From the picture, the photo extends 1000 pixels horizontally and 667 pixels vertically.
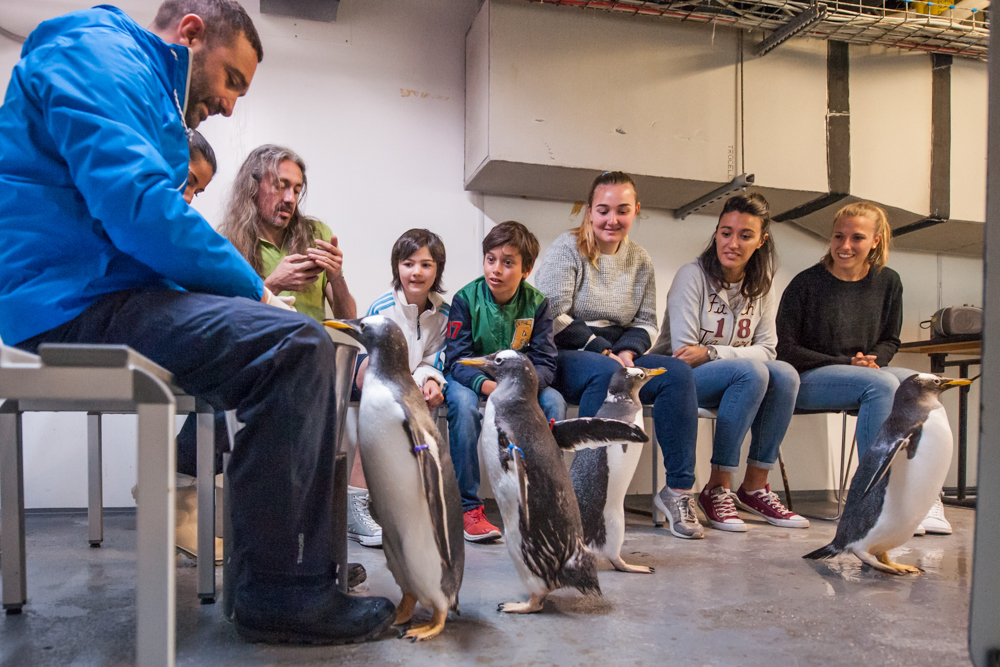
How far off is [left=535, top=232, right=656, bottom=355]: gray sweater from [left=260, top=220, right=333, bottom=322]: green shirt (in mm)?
867

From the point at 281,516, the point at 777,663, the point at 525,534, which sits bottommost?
the point at 777,663

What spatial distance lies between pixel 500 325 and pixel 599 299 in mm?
488

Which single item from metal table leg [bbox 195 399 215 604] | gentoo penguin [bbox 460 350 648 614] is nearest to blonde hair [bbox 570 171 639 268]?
gentoo penguin [bbox 460 350 648 614]

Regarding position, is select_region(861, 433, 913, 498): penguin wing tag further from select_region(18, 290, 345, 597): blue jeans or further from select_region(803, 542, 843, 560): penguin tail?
select_region(18, 290, 345, 597): blue jeans

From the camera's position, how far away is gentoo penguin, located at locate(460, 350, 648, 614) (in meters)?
1.38

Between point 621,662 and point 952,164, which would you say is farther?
point 952,164

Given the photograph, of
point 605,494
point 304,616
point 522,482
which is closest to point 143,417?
point 304,616

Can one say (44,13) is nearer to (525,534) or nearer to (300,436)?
(300,436)

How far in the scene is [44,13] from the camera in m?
2.76

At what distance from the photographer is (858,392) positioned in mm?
2635

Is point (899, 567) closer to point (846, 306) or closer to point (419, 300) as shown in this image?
point (846, 306)

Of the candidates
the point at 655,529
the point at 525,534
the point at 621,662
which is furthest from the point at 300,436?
the point at 655,529

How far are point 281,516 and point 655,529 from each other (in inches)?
69.2

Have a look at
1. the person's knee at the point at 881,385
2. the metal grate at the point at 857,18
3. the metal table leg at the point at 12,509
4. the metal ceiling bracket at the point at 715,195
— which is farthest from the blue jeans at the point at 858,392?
the metal table leg at the point at 12,509
